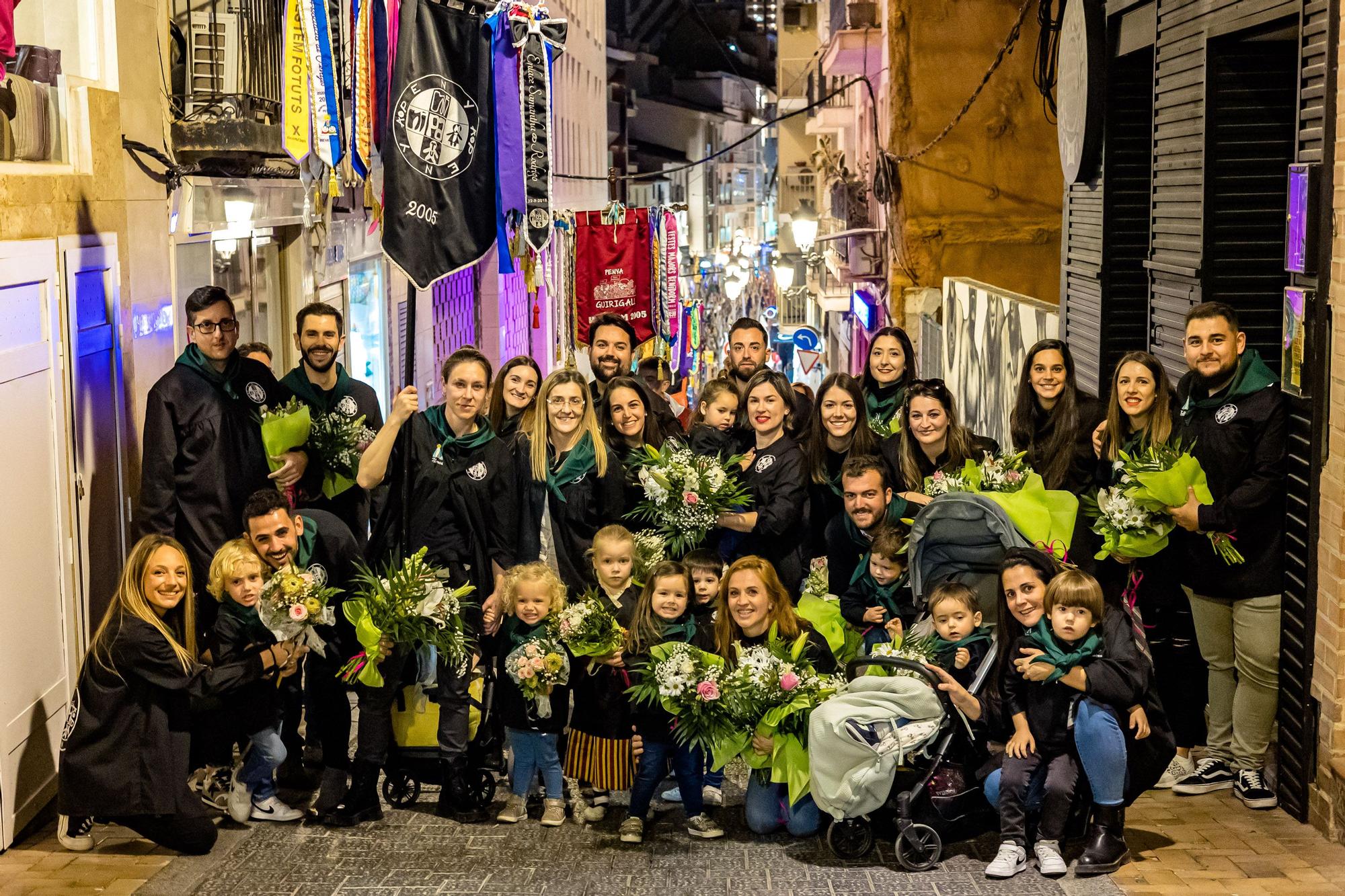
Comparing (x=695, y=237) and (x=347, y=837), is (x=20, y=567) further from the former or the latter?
(x=695, y=237)

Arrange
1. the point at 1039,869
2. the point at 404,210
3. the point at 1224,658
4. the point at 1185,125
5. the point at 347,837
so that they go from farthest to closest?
the point at 1185,125, the point at 404,210, the point at 1224,658, the point at 347,837, the point at 1039,869

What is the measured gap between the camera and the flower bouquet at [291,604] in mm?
7145

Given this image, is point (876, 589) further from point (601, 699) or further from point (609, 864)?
point (609, 864)

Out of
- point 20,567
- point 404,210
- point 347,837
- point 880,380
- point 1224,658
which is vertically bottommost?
point 347,837

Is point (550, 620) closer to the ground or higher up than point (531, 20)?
closer to the ground

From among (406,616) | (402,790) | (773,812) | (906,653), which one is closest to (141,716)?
(406,616)

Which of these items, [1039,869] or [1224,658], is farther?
[1224,658]

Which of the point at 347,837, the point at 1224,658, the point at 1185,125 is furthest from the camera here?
the point at 1185,125

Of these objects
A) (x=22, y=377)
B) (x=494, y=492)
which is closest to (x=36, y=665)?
(x=22, y=377)

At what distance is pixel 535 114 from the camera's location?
10156 millimetres

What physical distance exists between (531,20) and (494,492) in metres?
3.41

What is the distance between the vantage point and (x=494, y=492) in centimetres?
787

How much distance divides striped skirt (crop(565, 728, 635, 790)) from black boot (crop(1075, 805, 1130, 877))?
2066 millimetres

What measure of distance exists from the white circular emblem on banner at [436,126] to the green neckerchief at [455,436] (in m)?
1.87
